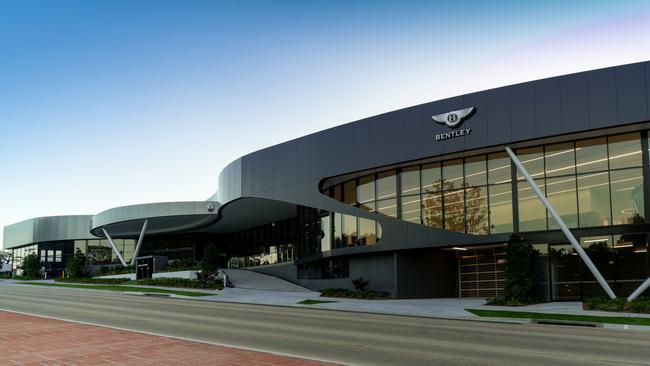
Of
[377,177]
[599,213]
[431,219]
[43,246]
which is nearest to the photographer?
[599,213]

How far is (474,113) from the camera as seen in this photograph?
106 ft

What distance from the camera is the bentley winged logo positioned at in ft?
106

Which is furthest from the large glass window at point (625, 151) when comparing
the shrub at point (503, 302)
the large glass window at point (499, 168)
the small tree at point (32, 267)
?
the small tree at point (32, 267)

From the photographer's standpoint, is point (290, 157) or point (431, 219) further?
point (290, 157)

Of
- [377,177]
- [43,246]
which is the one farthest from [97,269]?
[377,177]

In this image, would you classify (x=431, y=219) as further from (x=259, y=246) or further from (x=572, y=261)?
(x=259, y=246)

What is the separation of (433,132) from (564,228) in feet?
29.7

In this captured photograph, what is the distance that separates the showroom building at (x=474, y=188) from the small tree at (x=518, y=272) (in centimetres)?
149

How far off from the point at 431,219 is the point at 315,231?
11286 mm

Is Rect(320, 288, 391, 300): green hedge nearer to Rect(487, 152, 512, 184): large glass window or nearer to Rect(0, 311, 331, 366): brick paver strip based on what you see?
Rect(487, 152, 512, 184): large glass window

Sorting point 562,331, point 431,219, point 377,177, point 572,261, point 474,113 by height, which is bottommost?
point 562,331

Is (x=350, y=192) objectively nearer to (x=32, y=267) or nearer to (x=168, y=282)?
(x=168, y=282)

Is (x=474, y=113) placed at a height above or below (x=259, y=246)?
above

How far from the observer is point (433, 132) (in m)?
33.8
